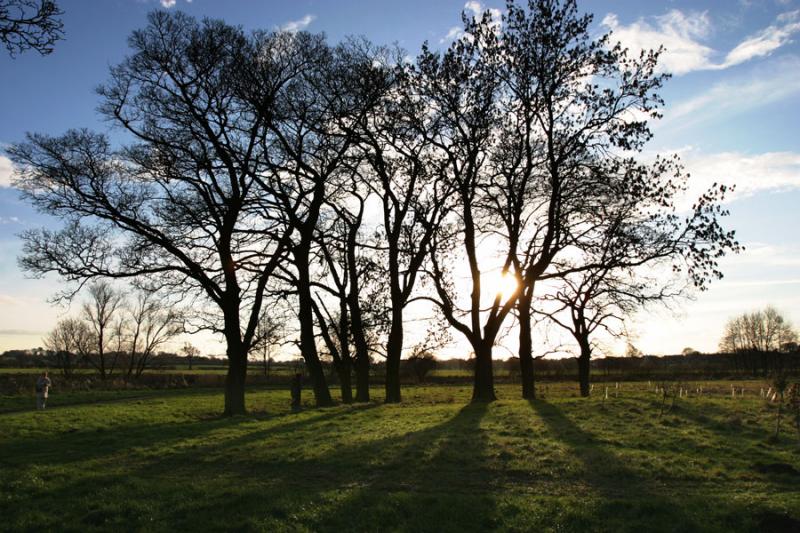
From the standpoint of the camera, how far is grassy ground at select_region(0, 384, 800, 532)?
29.4 feet

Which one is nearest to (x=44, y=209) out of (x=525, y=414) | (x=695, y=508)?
(x=525, y=414)

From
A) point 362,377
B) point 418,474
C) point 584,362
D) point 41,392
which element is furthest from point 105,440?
point 584,362

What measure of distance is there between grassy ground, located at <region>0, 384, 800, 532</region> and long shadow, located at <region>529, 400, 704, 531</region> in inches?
1.2

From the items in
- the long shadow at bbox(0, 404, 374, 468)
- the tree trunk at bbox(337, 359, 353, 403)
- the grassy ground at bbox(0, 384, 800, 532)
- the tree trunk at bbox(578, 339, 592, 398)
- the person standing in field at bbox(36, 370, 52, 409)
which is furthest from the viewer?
the tree trunk at bbox(578, 339, 592, 398)

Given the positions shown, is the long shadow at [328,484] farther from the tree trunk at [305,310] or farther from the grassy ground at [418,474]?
the tree trunk at [305,310]

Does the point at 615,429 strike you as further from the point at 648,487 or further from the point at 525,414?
the point at 648,487

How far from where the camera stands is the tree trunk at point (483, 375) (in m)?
26.5

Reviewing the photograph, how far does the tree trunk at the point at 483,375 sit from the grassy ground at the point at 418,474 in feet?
21.7

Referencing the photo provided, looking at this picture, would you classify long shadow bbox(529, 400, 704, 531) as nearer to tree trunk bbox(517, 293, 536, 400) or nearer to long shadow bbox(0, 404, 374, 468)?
long shadow bbox(0, 404, 374, 468)

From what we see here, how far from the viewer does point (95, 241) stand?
2277 centimetres

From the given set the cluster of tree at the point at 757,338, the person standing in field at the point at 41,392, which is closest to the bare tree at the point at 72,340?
the person standing in field at the point at 41,392

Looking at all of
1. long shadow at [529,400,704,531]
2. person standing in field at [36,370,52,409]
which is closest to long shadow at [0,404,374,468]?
long shadow at [529,400,704,531]

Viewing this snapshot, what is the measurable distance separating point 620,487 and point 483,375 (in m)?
16.2

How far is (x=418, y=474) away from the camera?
11758 millimetres
